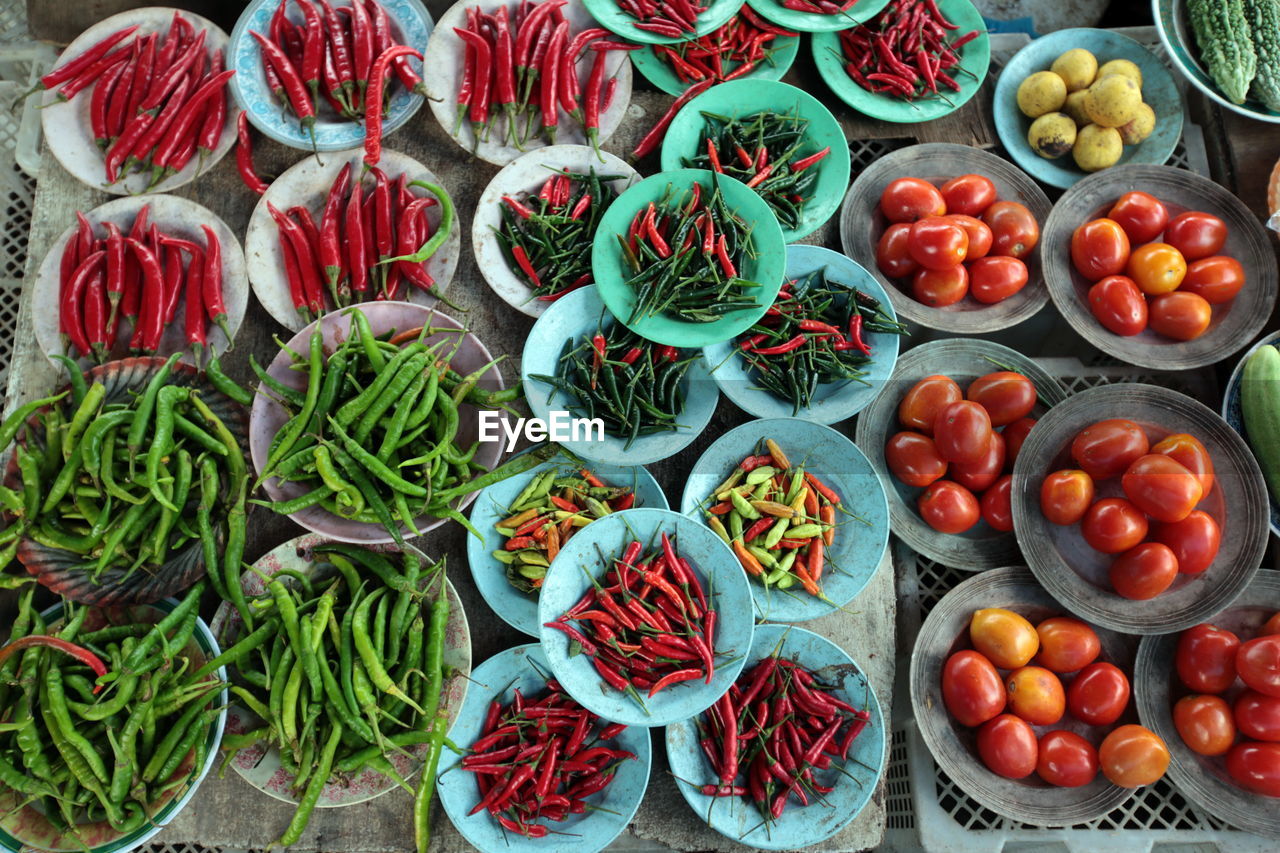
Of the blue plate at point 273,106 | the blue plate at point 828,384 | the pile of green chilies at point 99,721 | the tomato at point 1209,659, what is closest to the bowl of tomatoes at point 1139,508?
the tomato at point 1209,659

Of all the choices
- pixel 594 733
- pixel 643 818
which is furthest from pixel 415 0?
pixel 643 818

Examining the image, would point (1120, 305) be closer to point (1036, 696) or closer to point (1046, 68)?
point (1046, 68)

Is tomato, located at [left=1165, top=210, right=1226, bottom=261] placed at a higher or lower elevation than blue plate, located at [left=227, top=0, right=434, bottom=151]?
lower

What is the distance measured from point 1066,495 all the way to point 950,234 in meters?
1.03

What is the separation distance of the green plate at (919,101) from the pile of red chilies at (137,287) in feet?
8.27

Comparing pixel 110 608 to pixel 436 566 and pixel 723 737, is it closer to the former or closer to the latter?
pixel 436 566

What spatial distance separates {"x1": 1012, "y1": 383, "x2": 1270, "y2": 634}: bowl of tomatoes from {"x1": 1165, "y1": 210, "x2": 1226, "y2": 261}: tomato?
2.17 feet

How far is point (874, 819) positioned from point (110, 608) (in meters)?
2.69

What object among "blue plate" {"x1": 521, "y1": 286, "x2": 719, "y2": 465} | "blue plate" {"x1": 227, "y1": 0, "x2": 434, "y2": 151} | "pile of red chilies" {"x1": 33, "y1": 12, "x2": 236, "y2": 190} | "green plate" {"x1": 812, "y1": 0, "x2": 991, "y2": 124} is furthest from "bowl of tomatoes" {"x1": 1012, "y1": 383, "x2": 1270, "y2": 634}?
"pile of red chilies" {"x1": 33, "y1": 12, "x2": 236, "y2": 190}

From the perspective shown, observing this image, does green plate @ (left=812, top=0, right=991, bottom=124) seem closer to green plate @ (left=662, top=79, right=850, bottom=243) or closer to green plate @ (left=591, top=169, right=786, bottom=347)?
green plate @ (left=662, top=79, right=850, bottom=243)

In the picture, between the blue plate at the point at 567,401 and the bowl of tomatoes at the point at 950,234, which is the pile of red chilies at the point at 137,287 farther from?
the bowl of tomatoes at the point at 950,234

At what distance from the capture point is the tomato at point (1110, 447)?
2.71 metres

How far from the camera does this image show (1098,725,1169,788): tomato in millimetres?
2611

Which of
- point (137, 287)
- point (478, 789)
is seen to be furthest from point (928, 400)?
point (137, 287)
